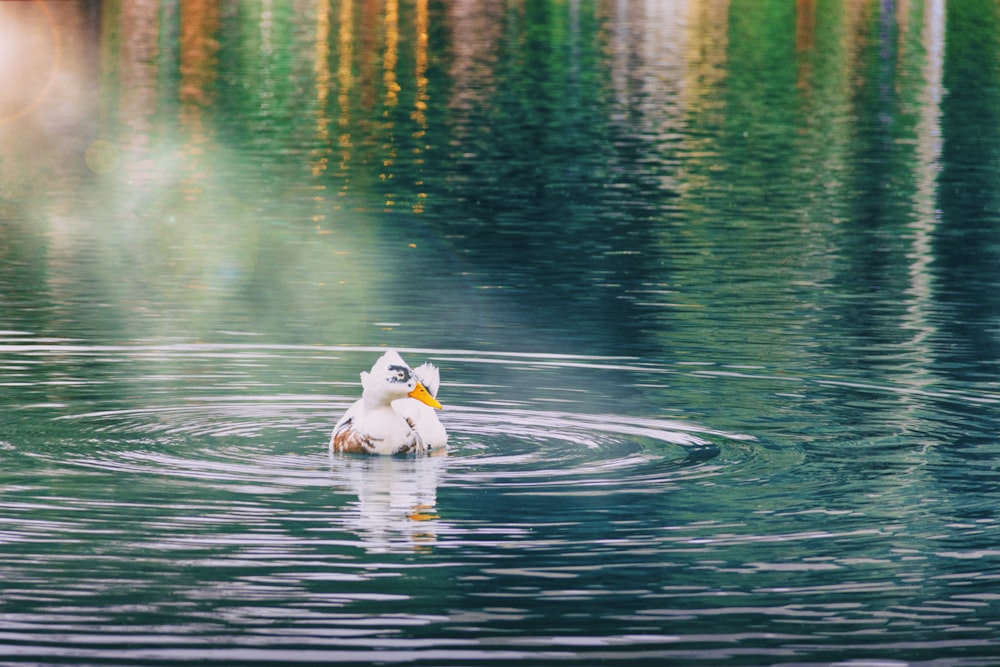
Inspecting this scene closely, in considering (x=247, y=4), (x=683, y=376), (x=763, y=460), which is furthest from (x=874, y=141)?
(x=247, y=4)

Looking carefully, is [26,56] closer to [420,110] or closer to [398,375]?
[420,110]

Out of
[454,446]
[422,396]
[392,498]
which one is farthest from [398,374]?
[392,498]

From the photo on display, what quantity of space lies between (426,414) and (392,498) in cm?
148

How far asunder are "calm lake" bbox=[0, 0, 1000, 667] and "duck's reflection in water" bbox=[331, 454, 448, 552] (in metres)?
0.04

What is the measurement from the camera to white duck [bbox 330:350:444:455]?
15484mm

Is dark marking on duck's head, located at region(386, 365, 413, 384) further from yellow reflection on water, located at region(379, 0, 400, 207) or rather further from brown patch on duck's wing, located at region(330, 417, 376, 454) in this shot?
yellow reflection on water, located at region(379, 0, 400, 207)

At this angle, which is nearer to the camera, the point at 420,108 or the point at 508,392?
the point at 508,392

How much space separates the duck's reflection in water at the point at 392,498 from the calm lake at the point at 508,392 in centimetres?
4

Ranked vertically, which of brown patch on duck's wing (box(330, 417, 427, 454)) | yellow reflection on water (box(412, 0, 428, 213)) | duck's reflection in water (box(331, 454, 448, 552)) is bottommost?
duck's reflection in water (box(331, 454, 448, 552))

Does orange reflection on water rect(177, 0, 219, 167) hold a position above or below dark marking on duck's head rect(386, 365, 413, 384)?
above

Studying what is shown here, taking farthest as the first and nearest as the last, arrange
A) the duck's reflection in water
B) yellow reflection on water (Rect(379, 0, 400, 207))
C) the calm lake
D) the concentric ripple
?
yellow reflection on water (Rect(379, 0, 400, 207)) → the concentric ripple → the duck's reflection in water → the calm lake

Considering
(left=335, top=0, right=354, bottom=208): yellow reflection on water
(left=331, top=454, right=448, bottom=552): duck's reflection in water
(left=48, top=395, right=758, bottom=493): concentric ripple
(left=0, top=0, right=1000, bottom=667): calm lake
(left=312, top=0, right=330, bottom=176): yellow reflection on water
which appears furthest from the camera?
(left=312, top=0, right=330, bottom=176): yellow reflection on water

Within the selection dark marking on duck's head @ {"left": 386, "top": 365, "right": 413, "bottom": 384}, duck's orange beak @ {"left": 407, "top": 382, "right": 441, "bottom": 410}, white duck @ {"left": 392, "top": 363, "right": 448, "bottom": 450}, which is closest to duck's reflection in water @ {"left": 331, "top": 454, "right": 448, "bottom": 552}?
white duck @ {"left": 392, "top": 363, "right": 448, "bottom": 450}

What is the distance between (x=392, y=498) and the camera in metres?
14.4
